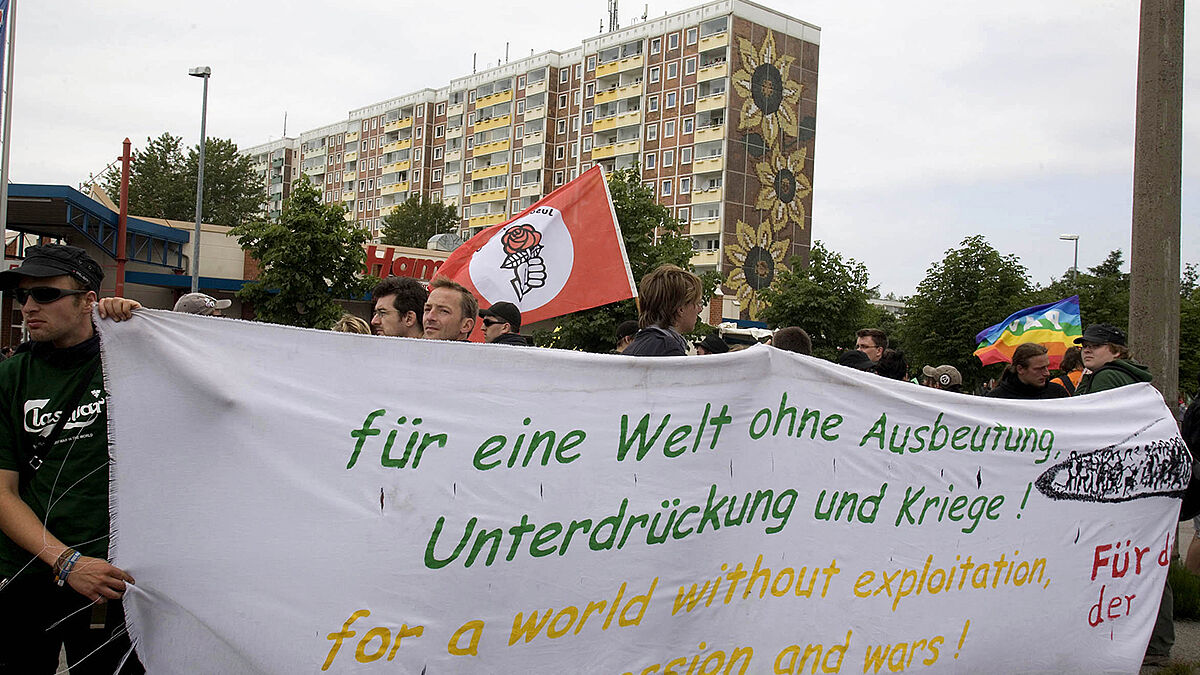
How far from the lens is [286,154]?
11488 centimetres

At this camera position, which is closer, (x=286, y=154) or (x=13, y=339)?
(x=13, y=339)

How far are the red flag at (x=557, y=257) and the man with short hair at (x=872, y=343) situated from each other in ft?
6.53

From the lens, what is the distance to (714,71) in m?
62.8

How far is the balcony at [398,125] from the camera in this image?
296ft

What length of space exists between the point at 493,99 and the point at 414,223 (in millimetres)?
Result: 16189

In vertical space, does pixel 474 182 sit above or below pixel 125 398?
above

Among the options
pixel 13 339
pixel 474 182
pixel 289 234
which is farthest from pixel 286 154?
pixel 289 234

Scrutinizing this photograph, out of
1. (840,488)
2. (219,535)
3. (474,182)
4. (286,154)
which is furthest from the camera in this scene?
(286,154)

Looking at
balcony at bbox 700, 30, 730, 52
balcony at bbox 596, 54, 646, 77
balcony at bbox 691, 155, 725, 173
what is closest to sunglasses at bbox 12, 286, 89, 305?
balcony at bbox 691, 155, 725, 173

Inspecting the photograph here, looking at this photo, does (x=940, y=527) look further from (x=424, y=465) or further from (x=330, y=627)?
(x=330, y=627)

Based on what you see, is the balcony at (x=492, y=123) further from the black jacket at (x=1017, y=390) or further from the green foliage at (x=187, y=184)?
the black jacket at (x=1017, y=390)

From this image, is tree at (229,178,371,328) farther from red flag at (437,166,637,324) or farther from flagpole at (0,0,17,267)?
red flag at (437,166,637,324)

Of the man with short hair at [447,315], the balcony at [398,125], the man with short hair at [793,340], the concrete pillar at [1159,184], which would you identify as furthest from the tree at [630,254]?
the balcony at [398,125]

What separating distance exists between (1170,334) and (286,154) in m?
118
